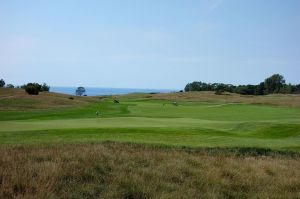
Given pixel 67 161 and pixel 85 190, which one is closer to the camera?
pixel 85 190

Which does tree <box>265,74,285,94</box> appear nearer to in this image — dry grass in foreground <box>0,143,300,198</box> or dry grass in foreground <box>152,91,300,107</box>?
dry grass in foreground <box>152,91,300,107</box>

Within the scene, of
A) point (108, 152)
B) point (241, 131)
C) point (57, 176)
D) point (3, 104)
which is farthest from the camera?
point (3, 104)

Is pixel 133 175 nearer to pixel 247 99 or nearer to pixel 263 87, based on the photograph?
pixel 247 99

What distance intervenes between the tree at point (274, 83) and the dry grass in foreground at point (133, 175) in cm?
17976

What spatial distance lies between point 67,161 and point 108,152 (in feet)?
6.78

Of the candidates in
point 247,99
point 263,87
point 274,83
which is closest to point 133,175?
point 247,99

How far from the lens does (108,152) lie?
13.5 metres

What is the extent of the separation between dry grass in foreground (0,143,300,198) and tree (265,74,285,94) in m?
180

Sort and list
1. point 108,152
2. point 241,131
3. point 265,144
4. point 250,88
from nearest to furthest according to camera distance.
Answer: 1. point 108,152
2. point 265,144
3. point 241,131
4. point 250,88

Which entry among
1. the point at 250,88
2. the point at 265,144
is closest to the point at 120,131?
the point at 265,144

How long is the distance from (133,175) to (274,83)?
189565 mm

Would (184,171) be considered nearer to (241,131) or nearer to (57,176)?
(57,176)

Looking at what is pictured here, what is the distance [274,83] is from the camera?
631 ft

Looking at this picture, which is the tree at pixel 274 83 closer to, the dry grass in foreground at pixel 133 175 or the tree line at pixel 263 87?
the tree line at pixel 263 87
